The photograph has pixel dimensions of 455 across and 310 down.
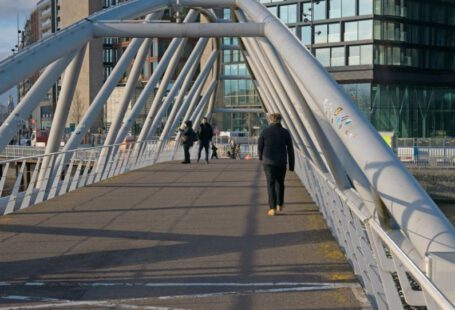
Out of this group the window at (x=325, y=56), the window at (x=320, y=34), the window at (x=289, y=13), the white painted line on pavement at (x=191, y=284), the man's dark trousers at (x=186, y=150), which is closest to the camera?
the white painted line on pavement at (x=191, y=284)

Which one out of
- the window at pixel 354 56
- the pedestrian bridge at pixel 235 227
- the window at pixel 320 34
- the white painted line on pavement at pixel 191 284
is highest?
the window at pixel 320 34

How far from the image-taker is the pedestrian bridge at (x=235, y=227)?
5457 mm

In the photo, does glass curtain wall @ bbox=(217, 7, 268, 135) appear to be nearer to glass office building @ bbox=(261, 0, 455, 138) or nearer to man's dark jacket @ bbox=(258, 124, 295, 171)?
glass office building @ bbox=(261, 0, 455, 138)

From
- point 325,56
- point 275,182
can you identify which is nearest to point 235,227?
point 275,182

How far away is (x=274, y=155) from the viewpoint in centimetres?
1061

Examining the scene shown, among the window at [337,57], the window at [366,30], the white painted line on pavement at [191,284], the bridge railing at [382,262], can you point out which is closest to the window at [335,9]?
the window at [366,30]

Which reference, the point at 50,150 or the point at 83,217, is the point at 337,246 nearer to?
the point at 83,217

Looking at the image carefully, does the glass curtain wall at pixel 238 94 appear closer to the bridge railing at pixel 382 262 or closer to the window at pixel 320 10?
the window at pixel 320 10

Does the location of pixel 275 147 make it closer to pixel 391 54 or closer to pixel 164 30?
pixel 164 30

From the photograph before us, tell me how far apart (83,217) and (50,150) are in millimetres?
5364

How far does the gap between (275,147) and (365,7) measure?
5321 centimetres

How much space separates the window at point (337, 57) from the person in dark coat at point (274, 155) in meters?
52.6

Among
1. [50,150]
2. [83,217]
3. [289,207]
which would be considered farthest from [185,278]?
[50,150]

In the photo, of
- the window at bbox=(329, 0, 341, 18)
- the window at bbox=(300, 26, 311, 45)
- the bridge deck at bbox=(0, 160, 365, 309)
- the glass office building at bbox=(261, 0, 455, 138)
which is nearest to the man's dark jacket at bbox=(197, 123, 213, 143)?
the bridge deck at bbox=(0, 160, 365, 309)
